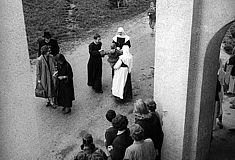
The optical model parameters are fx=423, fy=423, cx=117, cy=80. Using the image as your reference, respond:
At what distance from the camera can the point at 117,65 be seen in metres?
8.84

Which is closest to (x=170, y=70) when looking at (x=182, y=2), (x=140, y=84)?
(x=182, y=2)

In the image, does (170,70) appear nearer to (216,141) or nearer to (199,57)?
(199,57)

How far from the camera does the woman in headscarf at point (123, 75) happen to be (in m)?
8.84

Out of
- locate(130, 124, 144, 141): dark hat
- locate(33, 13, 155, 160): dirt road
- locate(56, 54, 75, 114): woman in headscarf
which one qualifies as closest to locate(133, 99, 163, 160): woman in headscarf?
locate(130, 124, 144, 141): dark hat

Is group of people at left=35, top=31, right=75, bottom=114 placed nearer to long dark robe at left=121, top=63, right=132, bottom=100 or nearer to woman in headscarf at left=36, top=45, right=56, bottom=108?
woman in headscarf at left=36, top=45, right=56, bottom=108

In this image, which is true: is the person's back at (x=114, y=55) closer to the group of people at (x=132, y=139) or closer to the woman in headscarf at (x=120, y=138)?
the group of people at (x=132, y=139)

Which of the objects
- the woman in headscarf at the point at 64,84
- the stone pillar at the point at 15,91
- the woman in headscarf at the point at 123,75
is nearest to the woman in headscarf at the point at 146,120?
the stone pillar at the point at 15,91

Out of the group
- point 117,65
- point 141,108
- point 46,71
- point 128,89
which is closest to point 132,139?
point 141,108

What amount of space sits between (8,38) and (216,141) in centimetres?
506

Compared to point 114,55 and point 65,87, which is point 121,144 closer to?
point 65,87

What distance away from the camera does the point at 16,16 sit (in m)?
3.78

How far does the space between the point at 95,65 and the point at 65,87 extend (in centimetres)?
120

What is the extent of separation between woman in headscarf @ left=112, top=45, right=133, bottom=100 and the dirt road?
0.31 m

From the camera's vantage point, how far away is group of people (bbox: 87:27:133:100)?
8891mm
